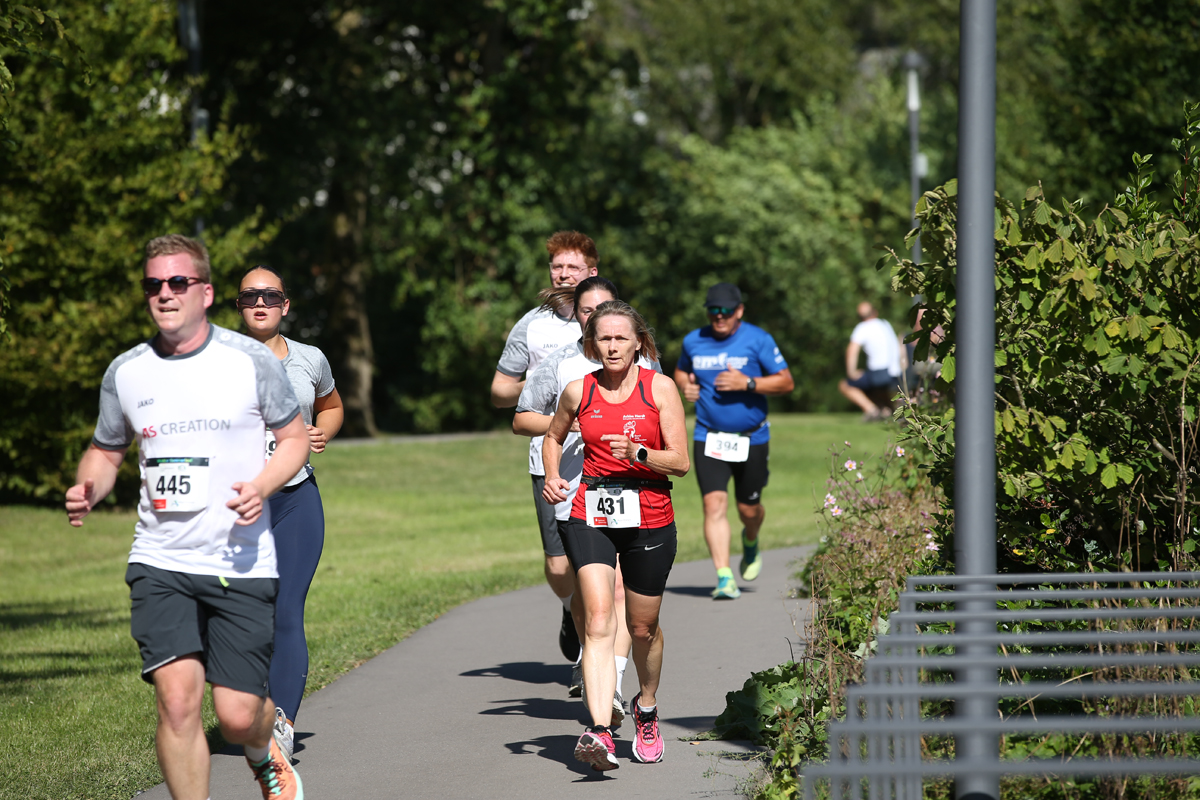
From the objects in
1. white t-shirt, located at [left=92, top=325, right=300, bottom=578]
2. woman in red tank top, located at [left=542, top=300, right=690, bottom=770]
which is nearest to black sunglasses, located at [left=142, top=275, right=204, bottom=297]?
white t-shirt, located at [left=92, top=325, right=300, bottom=578]

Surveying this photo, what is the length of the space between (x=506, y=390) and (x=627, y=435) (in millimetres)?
1490

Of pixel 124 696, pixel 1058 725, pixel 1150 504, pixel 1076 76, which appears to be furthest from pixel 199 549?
pixel 1076 76

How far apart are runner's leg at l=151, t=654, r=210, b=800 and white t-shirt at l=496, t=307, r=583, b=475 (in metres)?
2.80

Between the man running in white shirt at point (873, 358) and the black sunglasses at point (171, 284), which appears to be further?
the man running in white shirt at point (873, 358)

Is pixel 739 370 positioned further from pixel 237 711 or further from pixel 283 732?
pixel 237 711

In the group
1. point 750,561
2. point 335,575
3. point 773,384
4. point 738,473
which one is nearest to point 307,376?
point 773,384

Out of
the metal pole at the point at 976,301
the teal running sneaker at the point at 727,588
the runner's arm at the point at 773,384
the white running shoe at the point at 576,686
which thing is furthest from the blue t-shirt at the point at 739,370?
the metal pole at the point at 976,301

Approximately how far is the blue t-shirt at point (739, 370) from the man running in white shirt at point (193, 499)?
17.6 ft

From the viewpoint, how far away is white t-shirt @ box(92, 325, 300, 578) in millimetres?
4004

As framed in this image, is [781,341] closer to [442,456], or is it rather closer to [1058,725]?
[442,456]

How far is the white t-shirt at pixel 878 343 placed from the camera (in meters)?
23.7

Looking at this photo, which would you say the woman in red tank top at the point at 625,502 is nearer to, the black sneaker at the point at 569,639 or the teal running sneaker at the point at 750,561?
the black sneaker at the point at 569,639

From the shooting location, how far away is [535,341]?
6.70m

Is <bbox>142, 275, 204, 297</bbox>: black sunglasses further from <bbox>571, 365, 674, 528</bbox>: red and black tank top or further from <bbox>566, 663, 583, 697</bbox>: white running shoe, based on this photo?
<bbox>566, 663, 583, 697</bbox>: white running shoe
